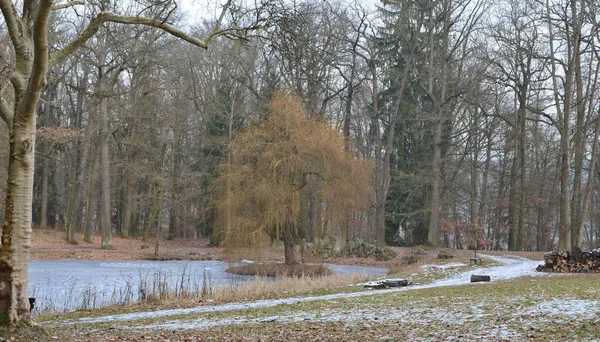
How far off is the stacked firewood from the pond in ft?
30.8

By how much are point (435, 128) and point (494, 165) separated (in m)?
10.8

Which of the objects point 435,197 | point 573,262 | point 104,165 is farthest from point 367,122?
point 573,262

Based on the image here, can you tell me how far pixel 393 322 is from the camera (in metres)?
9.66

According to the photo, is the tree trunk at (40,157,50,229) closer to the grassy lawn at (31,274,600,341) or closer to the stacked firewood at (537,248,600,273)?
the stacked firewood at (537,248,600,273)

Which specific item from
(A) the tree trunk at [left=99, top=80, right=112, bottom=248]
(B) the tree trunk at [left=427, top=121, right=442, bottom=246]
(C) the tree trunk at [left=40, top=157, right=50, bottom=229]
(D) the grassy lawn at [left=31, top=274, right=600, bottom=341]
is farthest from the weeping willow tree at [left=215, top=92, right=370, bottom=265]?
(C) the tree trunk at [left=40, top=157, right=50, bottom=229]

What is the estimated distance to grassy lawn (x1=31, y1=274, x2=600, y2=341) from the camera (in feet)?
27.4

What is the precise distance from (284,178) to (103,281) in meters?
8.01

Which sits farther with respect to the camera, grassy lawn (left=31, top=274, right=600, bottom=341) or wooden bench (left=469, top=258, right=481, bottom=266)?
wooden bench (left=469, top=258, right=481, bottom=266)

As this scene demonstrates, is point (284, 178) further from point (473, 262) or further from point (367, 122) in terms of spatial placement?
point (367, 122)

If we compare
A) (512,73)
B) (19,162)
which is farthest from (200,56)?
(19,162)

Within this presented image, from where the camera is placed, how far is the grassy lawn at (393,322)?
8.36 metres

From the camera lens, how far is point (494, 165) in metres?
46.3

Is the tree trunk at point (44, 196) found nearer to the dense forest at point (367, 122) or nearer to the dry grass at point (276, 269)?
the dense forest at point (367, 122)

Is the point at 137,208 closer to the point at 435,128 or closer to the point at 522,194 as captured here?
the point at 435,128
